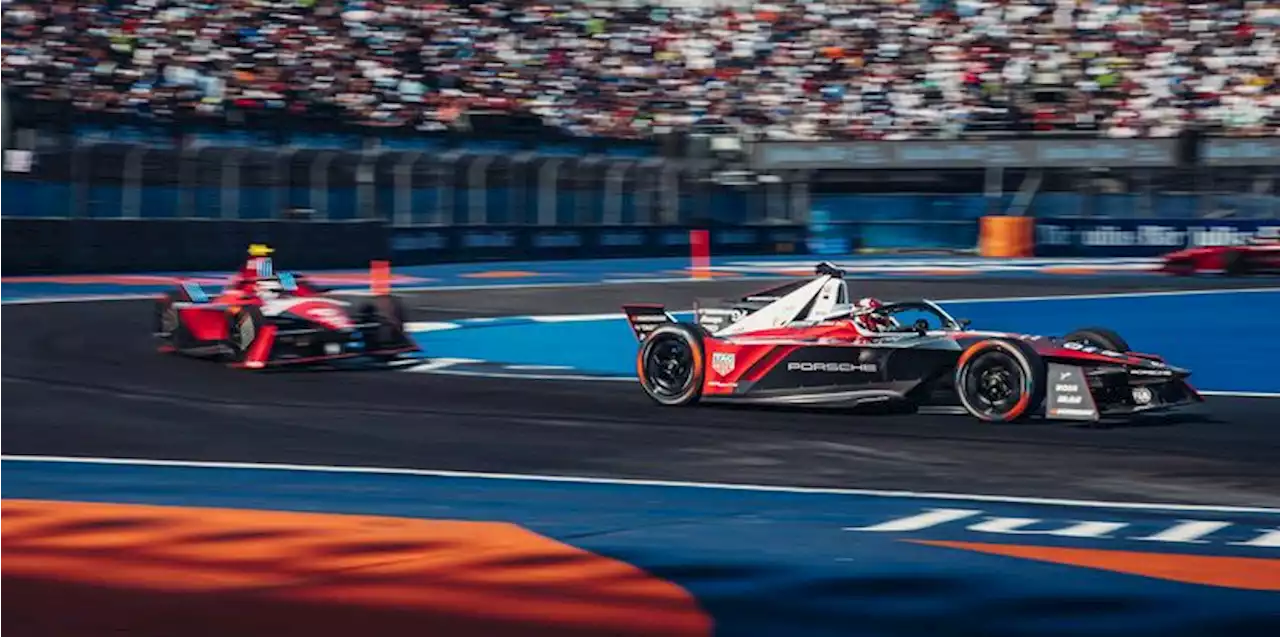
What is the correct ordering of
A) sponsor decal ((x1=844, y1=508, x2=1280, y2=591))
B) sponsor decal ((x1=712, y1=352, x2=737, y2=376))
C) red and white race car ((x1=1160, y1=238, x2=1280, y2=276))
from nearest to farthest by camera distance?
sponsor decal ((x1=844, y1=508, x2=1280, y2=591)), sponsor decal ((x1=712, y1=352, x2=737, y2=376)), red and white race car ((x1=1160, y1=238, x2=1280, y2=276))

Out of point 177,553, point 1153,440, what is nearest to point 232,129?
point 1153,440

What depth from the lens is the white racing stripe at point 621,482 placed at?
8.53m

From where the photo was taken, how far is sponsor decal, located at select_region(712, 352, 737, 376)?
1251 centimetres

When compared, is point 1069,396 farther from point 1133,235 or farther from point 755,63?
point 755,63

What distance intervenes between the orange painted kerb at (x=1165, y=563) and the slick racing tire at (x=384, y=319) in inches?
335

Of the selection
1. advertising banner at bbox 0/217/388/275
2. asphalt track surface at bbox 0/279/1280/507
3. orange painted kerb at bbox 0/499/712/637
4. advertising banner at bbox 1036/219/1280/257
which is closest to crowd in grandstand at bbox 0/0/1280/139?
advertising banner at bbox 1036/219/1280/257

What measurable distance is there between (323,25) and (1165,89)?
16158 mm

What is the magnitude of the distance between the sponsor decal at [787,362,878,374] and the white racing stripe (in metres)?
3.15

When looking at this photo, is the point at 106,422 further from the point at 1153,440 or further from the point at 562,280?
the point at 562,280

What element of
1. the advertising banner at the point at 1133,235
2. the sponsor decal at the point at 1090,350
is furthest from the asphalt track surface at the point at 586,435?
the advertising banner at the point at 1133,235

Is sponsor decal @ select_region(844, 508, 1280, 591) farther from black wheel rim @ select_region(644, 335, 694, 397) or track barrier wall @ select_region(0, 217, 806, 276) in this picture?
track barrier wall @ select_region(0, 217, 806, 276)

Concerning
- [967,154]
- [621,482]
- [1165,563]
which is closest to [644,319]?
[621,482]

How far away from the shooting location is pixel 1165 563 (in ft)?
23.0

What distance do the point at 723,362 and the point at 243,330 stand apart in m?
4.45
